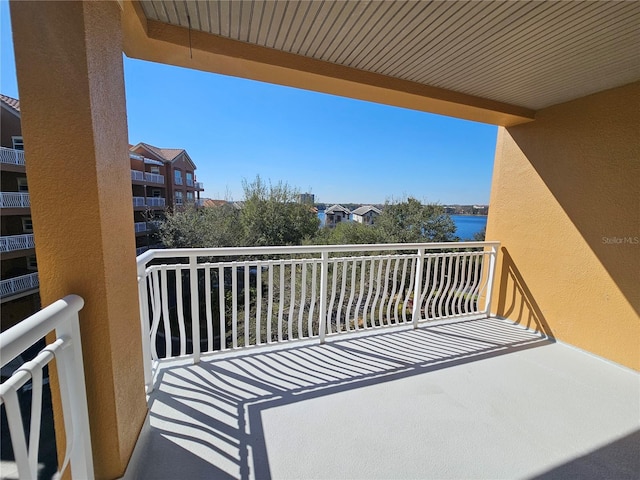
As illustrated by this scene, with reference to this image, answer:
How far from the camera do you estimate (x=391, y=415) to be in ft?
6.41

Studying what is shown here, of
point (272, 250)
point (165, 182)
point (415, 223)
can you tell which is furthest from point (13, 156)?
point (165, 182)

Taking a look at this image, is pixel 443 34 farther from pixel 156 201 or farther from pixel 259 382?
pixel 156 201

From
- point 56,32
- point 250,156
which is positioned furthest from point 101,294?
point 250,156

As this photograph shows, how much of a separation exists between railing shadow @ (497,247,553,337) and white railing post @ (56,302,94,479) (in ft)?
13.8

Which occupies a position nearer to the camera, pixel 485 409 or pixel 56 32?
pixel 56 32

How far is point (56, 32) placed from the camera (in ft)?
3.24

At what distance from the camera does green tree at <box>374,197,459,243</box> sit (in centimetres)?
1094

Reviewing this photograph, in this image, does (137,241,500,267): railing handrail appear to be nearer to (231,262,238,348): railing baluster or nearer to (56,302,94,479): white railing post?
(231,262,238,348): railing baluster

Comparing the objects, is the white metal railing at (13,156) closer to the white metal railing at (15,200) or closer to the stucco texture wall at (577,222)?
the white metal railing at (15,200)

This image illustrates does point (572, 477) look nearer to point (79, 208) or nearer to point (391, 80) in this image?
point (79, 208)

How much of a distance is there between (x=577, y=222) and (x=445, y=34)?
8.12 feet

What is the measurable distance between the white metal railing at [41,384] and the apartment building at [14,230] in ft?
0.52

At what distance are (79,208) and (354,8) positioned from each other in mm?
1740

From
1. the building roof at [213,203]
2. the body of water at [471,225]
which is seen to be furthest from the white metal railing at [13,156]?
the building roof at [213,203]
